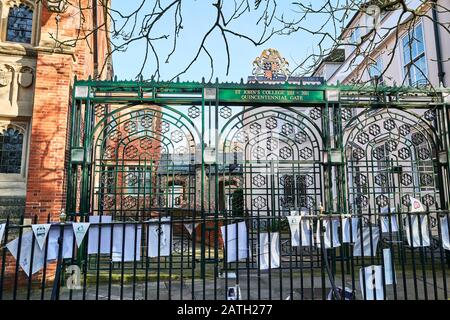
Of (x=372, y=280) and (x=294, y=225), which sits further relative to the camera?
(x=294, y=225)

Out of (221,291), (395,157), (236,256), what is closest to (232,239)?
(236,256)

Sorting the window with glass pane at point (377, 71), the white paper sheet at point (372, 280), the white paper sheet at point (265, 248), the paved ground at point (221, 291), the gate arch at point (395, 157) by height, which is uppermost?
the window with glass pane at point (377, 71)

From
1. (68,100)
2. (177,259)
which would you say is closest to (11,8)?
(68,100)

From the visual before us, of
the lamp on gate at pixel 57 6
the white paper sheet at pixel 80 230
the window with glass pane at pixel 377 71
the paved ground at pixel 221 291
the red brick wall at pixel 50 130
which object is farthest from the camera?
the red brick wall at pixel 50 130

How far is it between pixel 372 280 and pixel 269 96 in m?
5.18

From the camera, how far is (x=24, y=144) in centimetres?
741

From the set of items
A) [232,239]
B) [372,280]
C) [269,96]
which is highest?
[269,96]

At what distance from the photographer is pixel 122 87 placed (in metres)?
7.84

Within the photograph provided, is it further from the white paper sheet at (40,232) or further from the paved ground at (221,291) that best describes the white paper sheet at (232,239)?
the white paper sheet at (40,232)

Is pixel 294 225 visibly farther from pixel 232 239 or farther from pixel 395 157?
pixel 395 157

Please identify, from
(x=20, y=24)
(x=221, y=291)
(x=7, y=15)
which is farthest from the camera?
(x=20, y=24)

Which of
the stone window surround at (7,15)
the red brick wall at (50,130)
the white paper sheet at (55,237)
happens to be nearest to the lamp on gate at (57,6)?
the red brick wall at (50,130)

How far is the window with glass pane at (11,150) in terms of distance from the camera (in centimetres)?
737

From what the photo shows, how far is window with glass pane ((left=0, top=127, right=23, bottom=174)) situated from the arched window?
2.25 m
